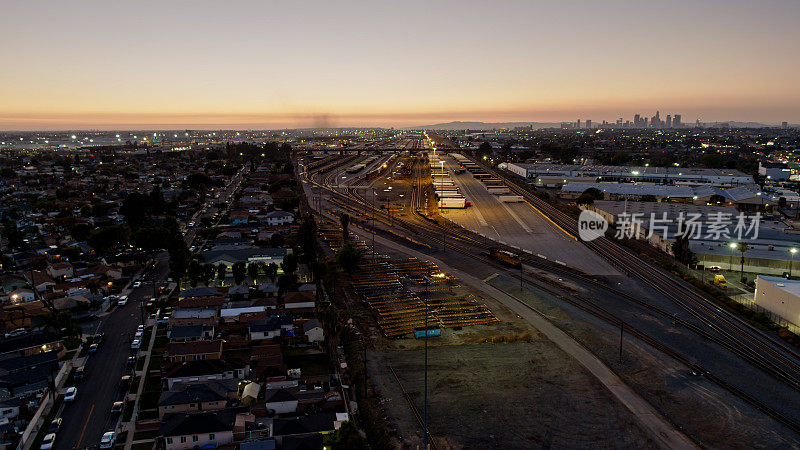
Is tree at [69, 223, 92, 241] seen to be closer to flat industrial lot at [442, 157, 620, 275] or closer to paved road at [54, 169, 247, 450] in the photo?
paved road at [54, 169, 247, 450]

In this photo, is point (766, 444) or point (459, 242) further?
point (459, 242)

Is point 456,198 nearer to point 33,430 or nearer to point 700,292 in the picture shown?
point 700,292

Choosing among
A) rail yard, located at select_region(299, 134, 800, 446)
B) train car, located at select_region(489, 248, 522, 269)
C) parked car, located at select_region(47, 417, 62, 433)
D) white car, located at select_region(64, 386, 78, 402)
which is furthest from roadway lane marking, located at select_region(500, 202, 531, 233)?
parked car, located at select_region(47, 417, 62, 433)

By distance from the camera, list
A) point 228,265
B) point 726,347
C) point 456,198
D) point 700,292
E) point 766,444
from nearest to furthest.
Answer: point 766,444 < point 726,347 < point 700,292 < point 228,265 < point 456,198

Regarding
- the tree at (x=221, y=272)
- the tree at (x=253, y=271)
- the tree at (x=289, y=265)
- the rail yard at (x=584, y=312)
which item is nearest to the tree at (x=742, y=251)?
the rail yard at (x=584, y=312)

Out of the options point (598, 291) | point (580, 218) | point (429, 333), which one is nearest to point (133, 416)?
point (429, 333)

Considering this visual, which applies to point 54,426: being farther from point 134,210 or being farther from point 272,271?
point 134,210

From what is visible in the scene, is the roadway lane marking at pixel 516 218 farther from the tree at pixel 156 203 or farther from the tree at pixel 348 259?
the tree at pixel 156 203
